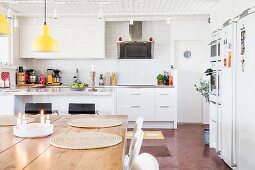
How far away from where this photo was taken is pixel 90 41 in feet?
25.0

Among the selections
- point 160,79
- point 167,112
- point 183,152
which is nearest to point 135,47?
point 160,79

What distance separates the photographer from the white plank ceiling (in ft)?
20.3

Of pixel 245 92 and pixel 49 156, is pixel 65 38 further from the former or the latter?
pixel 49 156

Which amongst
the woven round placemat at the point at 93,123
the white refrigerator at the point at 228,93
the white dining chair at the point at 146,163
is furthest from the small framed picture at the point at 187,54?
the white dining chair at the point at 146,163

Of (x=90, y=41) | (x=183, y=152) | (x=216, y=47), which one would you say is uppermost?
(x=90, y=41)

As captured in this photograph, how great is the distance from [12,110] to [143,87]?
3.16 meters

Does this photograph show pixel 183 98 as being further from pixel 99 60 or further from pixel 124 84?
pixel 99 60

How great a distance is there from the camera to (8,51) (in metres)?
7.13

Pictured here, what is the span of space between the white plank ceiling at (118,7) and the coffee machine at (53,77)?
4.50ft

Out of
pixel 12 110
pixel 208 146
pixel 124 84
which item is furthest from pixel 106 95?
pixel 124 84

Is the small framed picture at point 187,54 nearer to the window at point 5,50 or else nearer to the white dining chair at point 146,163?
the window at point 5,50

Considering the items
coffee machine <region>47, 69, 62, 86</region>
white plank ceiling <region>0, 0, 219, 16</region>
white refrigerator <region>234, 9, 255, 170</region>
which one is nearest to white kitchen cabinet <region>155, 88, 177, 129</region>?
white plank ceiling <region>0, 0, 219, 16</region>

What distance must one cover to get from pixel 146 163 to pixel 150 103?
564 cm

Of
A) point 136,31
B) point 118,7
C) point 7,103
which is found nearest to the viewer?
point 7,103
